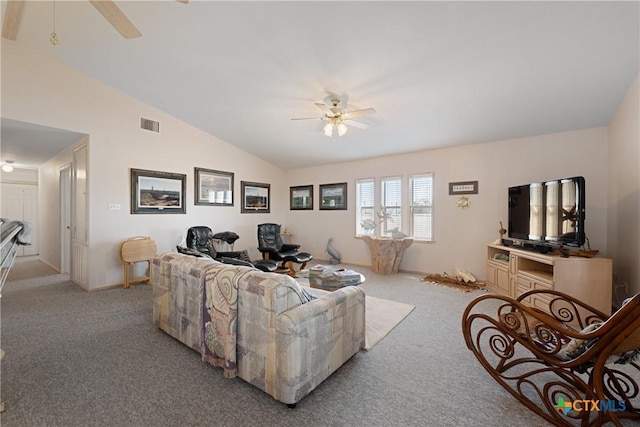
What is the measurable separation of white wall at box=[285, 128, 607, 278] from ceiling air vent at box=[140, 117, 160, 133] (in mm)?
3953

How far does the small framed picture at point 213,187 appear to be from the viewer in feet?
18.5

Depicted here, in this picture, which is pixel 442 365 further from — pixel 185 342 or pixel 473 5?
pixel 473 5

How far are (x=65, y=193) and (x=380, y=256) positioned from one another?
22.0ft

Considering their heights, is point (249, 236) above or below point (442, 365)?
above

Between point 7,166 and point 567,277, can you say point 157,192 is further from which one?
point 567,277

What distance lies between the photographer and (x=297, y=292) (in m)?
1.83

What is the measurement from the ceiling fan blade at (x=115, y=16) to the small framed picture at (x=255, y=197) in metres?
4.45

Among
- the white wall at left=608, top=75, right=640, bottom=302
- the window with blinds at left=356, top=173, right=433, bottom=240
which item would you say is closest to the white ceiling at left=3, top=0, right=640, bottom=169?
the white wall at left=608, top=75, right=640, bottom=302

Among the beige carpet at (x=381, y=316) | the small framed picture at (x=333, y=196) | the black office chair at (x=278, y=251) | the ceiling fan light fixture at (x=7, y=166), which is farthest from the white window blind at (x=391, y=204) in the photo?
the ceiling fan light fixture at (x=7, y=166)

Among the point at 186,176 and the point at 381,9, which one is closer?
the point at 381,9

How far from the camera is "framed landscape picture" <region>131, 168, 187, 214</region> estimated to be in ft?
Answer: 15.4

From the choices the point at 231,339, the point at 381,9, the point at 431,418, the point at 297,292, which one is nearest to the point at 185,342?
the point at 231,339

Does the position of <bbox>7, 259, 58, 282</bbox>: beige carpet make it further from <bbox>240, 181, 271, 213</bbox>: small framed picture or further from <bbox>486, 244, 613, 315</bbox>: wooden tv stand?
<bbox>486, 244, 613, 315</bbox>: wooden tv stand

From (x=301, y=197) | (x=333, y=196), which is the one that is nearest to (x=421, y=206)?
(x=333, y=196)
